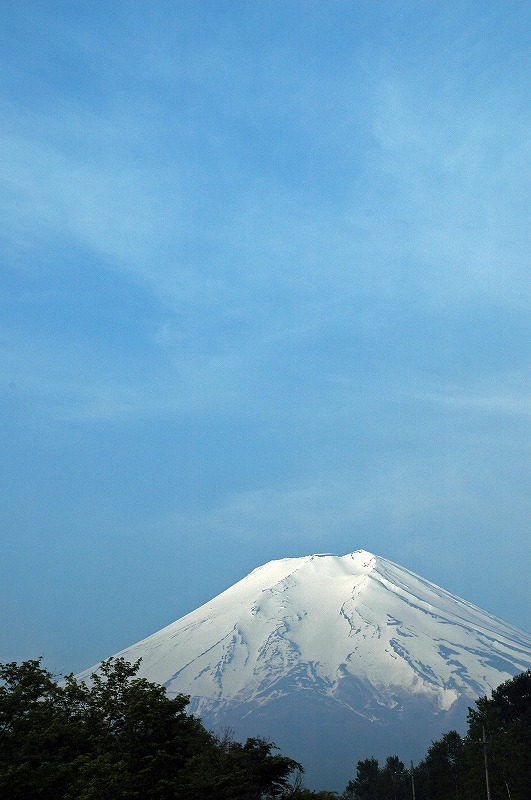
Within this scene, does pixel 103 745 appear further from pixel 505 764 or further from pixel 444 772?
pixel 444 772

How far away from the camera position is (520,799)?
6400 cm

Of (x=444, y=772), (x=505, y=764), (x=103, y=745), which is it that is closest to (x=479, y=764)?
(x=505, y=764)

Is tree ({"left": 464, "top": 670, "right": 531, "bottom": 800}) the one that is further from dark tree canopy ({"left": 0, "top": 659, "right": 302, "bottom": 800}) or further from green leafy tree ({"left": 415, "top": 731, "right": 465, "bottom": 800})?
dark tree canopy ({"left": 0, "top": 659, "right": 302, "bottom": 800})

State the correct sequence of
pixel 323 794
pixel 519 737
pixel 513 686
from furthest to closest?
1. pixel 513 686
2. pixel 519 737
3. pixel 323 794

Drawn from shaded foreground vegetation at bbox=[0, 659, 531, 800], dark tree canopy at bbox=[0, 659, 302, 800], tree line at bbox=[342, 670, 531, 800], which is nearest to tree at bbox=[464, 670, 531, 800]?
tree line at bbox=[342, 670, 531, 800]

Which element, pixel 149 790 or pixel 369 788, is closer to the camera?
pixel 149 790

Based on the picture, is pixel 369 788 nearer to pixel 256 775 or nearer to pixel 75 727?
pixel 256 775

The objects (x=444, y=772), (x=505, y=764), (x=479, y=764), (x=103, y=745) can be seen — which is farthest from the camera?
(x=444, y=772)

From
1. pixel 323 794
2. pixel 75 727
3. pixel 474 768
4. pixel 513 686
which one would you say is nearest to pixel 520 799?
pixel 474 768

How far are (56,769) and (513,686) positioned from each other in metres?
69.9

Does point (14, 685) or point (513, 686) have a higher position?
point (513, 686)

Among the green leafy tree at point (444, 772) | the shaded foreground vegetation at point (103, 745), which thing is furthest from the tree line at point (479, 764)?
the shaded foreground vegetation at point (103, 745)

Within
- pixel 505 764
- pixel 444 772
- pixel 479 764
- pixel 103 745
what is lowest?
pixel 103 745

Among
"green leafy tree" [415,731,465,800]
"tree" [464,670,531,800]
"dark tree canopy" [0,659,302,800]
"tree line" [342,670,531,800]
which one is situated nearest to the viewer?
"dark tree canopy" [0,659,302,800]
